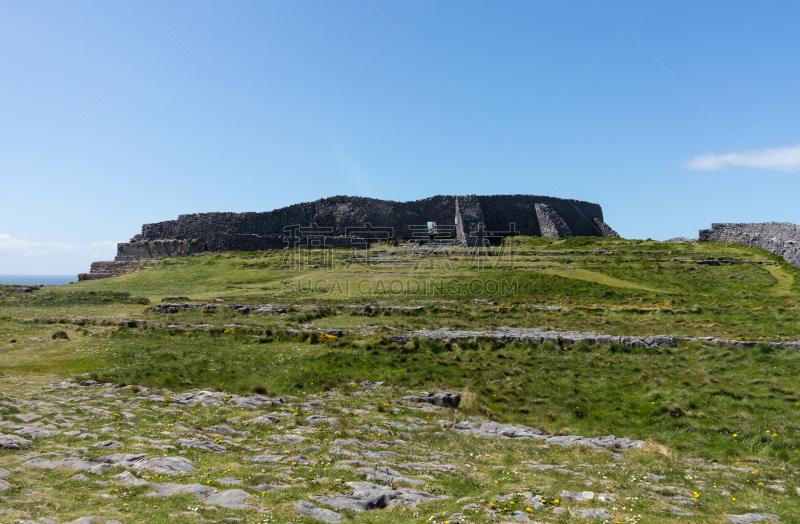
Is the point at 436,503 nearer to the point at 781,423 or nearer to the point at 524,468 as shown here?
the point at 524,468

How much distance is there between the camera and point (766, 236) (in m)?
50.6

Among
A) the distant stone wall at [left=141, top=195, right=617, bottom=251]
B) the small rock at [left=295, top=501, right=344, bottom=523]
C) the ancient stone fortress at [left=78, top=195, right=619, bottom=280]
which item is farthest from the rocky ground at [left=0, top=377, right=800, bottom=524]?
the distant stone wall at [left=141, top=195, right=617, bottom=251]

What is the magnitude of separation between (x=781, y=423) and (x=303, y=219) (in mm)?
65186

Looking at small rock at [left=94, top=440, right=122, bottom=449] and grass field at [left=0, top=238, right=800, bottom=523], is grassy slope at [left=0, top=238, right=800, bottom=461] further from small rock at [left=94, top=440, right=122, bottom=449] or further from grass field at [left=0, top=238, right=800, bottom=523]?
small rock at [left=94, top=440, right=122, bottom=449]

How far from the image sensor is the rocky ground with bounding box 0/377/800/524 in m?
7.87

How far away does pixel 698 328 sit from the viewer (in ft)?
79.8

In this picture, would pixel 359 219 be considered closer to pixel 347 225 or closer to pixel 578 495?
pixel 347 225

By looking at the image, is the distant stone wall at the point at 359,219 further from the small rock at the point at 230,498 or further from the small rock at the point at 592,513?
the small rock at the point at 230,498

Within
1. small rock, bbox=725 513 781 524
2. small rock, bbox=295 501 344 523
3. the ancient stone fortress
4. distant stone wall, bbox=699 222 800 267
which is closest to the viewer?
small rock, bbox=295 501 344 523

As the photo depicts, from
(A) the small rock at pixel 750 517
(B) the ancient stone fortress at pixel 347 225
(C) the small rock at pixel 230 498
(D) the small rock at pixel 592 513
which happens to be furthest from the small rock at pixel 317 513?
(B) the ancient stone fortress at pixel 347 225

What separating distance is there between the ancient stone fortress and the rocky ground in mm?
54208

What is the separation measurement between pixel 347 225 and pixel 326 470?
62.2 meters

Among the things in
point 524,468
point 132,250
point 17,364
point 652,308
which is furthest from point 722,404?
point 132,250

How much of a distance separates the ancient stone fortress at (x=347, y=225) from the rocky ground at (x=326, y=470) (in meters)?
54.2
